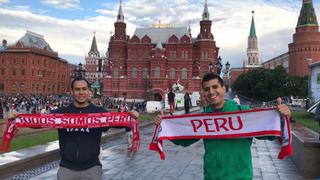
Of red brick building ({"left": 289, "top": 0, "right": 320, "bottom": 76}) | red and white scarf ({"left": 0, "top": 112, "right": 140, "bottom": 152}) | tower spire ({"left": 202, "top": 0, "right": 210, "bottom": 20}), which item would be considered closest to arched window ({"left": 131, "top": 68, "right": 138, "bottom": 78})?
tower spire ({"left": 202, "top": 0, "right": 210, "bottom": 20})

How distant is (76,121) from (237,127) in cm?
194

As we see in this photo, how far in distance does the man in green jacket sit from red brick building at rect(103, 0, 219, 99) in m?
80.1

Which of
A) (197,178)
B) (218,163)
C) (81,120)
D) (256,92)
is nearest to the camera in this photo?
(218,163)

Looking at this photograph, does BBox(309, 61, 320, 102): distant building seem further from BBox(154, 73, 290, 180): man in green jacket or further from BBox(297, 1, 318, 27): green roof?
BBox(297, 1, 318, 27): green roof

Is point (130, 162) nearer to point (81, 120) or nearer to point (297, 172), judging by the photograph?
point (297, 172)

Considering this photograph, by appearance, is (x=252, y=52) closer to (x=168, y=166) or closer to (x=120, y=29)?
(x=120, y=29)

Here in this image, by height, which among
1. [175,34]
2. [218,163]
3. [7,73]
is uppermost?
[175,34]

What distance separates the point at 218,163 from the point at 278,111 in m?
0.99

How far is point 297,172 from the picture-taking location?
9.48 m

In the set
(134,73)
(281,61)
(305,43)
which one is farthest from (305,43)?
(134,73)

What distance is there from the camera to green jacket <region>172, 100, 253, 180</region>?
3920 mm

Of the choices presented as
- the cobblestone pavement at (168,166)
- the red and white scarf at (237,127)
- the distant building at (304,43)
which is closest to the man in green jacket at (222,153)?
the red and white scarf at (237,127)

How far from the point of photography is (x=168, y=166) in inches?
395

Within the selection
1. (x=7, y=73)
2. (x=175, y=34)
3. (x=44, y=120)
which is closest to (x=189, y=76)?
(x=175, y=34)
